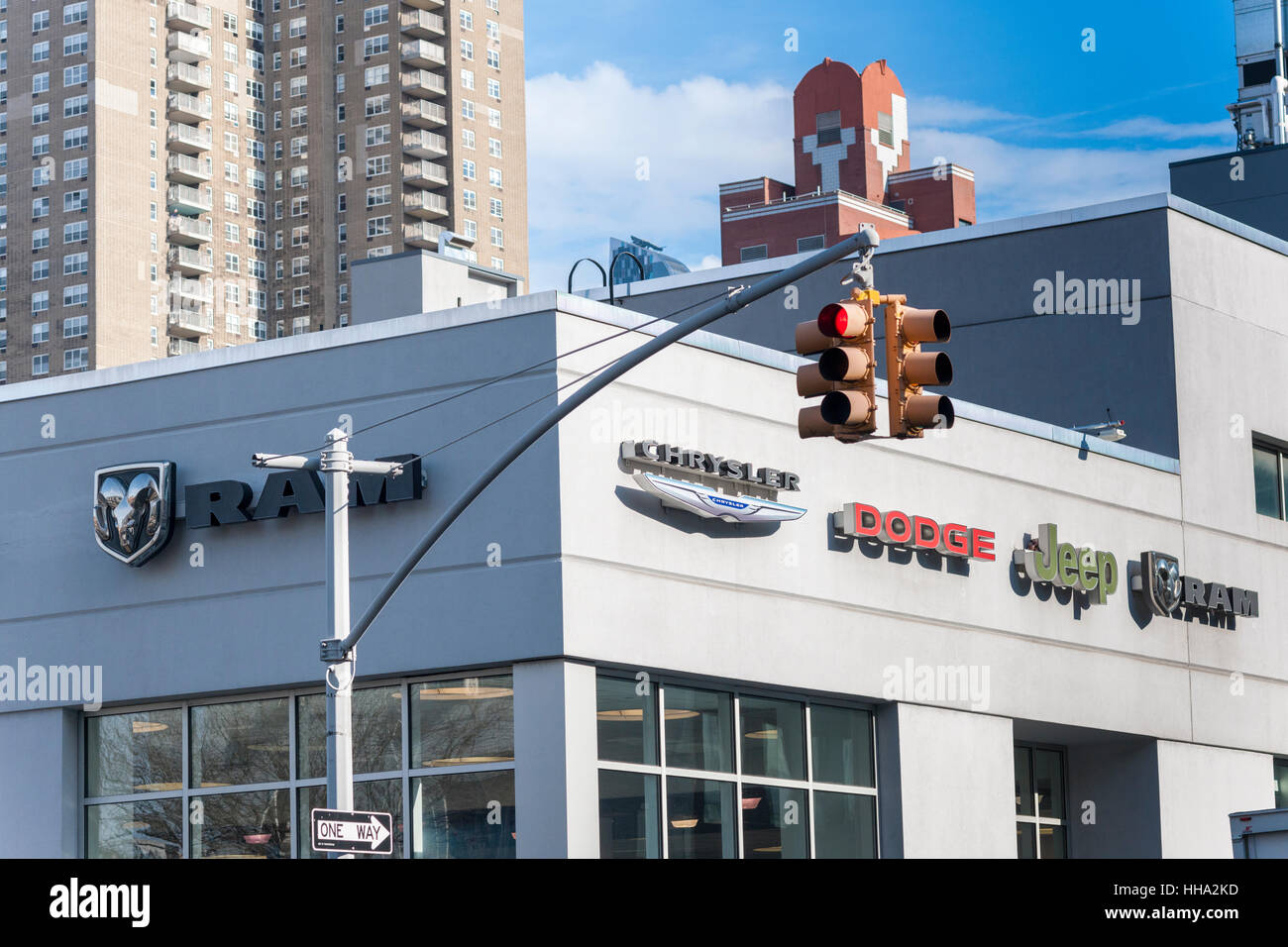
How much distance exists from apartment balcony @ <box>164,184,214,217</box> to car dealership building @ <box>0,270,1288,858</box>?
100 metres


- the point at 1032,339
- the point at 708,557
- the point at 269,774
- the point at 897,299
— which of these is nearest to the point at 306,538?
the point at 269,774

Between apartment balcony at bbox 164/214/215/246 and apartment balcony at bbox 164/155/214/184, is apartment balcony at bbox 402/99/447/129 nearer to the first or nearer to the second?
apartment balcony at bbox 164/155/214/184

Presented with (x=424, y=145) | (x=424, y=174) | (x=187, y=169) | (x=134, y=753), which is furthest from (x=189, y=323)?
(x=134, y=753)

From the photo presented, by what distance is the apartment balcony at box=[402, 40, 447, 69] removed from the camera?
12112cm

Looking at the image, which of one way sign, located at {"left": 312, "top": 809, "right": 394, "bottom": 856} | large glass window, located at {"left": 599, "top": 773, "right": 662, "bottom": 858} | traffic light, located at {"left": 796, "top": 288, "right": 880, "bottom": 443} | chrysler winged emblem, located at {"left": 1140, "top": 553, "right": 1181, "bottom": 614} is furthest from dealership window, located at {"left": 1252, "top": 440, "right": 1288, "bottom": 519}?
Result: traffic light, located at {"left": 796, "top": 288, "right": 880, "bottom": 443}

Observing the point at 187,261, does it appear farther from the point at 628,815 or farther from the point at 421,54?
the point at 628,815

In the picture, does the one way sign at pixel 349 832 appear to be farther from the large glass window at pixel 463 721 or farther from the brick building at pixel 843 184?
the brick building at pixel 843 184

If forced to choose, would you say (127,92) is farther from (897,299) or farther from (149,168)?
(897,299)

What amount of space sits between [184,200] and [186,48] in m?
10.3

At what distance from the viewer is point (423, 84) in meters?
121

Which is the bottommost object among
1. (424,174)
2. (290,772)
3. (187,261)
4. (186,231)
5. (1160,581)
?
(290,772)

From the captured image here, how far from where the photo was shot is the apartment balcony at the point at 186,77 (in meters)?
121
